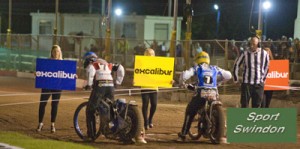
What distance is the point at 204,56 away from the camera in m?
12.4

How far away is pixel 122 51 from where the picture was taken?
2952 centimetres

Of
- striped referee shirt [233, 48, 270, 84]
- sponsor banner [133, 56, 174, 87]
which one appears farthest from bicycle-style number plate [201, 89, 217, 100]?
sponsor banner [133, 56, 174, 87]

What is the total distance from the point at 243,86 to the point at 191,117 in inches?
58.8

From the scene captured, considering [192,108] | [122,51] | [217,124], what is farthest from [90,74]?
[122,51]

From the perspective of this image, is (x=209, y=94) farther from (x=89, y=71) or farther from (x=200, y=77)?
(x=89, y=71)

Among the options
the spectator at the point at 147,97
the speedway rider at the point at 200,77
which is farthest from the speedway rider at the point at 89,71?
the spectator at the point at 147,97

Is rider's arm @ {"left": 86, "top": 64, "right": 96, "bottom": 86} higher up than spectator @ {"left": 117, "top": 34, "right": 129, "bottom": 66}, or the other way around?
spectator @ {"left": 117, "top": 34, "right": 129, "bottom": 66}

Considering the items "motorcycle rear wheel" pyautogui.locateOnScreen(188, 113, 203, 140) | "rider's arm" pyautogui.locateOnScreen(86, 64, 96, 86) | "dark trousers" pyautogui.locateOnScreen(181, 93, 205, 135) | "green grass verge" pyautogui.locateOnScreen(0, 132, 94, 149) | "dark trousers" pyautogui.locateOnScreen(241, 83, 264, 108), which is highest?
"rider's arm" pyautogui.locateOnScreen(86, 64, 96, 86)

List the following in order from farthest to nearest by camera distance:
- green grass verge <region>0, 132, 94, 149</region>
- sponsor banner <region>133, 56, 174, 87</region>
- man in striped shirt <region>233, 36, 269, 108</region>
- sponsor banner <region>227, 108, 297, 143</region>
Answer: sponsor banner <region>133, 56, 174, 87</region> < man in striped shirt <region>233, 36, 269, 108</region> < green grass verge <region>0, 132, 94, 149</region> < sponsor banner <region>227, 108, 297, 143</region>

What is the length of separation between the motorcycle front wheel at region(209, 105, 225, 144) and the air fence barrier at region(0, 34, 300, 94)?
30.5 feet

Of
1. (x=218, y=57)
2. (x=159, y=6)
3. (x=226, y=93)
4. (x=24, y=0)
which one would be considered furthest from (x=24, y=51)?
(x=24, y=0)

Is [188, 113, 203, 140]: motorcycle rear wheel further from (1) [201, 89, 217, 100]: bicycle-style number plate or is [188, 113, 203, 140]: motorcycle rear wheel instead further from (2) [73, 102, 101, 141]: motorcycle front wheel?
(2) [73, 102, 101, 141]: motorcycle front wheel

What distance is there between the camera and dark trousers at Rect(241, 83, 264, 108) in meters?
13.2

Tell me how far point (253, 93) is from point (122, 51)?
16.6 meters
